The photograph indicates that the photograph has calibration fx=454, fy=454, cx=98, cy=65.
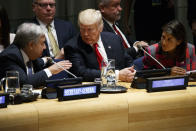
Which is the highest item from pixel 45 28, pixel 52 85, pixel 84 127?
pixel 45 28

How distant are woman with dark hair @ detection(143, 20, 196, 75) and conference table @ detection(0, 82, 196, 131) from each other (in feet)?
2.73

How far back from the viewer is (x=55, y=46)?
4516 mm

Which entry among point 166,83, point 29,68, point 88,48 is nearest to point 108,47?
point 88,48

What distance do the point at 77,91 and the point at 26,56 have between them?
758 millimetres

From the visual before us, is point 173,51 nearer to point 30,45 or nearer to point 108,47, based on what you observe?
point 108,47

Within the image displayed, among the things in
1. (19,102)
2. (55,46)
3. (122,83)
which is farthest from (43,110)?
(55,46)

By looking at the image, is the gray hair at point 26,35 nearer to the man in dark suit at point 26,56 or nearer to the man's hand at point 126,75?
the man in dark suit at point 26,56

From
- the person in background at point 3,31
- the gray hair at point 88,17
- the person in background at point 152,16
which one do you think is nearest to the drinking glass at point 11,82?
the gray hair at point 88,17

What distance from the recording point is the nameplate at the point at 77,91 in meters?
2.61

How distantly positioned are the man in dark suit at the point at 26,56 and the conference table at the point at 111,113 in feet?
1.74

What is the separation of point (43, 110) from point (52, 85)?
292mm

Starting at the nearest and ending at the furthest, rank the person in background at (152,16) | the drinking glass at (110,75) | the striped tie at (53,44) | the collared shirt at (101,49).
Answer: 1. the drinking glass at (110,75)
2. the collared shirt at (101,49)
3. the striped tie at (53,44)
4. the person in background at (152,16)

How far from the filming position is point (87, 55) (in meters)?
3.64

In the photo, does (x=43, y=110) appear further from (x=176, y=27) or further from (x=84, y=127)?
(x=176, y=27)
